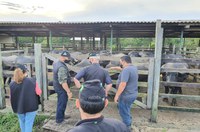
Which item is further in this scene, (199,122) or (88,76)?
(199,122)

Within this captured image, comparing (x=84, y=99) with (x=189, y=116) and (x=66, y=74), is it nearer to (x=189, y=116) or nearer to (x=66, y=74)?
(x=66, y=74)

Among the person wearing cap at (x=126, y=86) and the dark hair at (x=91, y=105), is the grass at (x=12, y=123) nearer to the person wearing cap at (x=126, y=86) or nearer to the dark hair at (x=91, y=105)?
the person wearing cap at (x=126, y=86)

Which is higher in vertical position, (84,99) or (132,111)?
(84,99)

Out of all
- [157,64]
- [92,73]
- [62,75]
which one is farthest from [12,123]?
[157,64]

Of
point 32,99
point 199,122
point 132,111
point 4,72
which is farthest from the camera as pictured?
point 4,72

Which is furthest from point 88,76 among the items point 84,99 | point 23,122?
point 84,99

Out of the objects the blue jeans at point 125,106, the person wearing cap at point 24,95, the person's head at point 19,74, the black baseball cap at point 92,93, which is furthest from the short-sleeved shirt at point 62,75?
the black baseball cap at point 92,93

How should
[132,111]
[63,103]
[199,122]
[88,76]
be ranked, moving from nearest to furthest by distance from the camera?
[88,76] → [63,103] → [199,122] → [132,111]

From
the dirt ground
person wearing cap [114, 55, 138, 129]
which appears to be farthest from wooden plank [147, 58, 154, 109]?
person wearing cap [114, 55, 138, 129]

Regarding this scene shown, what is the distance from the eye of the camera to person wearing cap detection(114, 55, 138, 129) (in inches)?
150

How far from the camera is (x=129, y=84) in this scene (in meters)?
3.93

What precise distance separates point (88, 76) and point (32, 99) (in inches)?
42.3

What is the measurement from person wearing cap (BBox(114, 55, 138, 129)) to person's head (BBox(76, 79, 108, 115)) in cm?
223

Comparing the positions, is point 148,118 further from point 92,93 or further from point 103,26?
point 103,26
